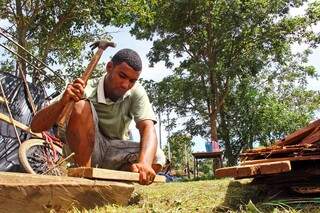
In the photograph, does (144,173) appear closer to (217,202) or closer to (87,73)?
(217,202)

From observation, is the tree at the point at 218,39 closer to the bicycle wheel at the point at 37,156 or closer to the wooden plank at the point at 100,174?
the bicycle wheel at the point at 37,156

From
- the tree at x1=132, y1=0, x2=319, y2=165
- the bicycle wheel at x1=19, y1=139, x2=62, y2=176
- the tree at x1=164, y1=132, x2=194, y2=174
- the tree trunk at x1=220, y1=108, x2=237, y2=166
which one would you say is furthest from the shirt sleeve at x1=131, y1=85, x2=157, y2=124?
the tree at x1=164, y1=132, x2=194, y2=174

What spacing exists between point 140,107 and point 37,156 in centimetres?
277

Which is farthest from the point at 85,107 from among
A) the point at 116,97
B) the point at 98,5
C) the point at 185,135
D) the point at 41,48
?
the point at 185,135

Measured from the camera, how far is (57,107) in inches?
103

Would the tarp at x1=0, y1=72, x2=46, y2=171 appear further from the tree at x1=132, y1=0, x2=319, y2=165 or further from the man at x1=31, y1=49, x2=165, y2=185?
the tree at x1=132, y1=0, x2=319, y2=165

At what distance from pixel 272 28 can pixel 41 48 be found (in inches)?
316

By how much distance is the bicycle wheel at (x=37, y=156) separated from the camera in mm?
5074

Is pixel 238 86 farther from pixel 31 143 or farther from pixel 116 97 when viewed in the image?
pixel 116 97

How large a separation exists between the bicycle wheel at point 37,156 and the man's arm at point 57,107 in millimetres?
2380

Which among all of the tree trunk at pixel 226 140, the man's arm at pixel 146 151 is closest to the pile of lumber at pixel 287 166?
the man's arm at pixel 146 151

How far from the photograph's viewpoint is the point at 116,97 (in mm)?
2996

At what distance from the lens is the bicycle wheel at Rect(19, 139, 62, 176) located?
16.6 ft

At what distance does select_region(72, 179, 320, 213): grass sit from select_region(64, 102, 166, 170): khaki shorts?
224 millimetres
